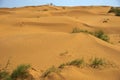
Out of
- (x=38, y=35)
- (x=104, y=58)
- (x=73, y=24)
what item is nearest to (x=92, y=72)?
(x=104, y=58)

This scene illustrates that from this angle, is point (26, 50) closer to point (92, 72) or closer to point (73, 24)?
point (92, 72)

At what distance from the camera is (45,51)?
675cm

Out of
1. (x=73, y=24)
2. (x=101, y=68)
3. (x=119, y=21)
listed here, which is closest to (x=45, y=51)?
(x=101, y=68)

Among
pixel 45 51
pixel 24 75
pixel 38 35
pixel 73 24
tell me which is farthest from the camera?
pixel 73 24

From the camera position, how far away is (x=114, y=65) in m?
5.99

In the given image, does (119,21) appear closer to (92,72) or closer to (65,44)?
(65,44)

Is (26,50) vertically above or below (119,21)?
above

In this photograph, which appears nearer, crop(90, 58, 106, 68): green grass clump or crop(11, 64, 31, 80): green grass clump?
crop(11, 64, 31, 80): green grass clump

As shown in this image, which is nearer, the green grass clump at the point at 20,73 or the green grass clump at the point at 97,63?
the green grass clump at the point at 20,73

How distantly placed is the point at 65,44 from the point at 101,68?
4.75ft

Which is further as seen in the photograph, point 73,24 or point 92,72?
point 73,24

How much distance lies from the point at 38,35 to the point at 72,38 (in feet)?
2.78

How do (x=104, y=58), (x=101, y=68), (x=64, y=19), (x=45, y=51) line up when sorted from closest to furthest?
1. (x=101, y=68)
2. (x=104, y=58)
3. (x=45, y=51)
4. (x=64, y=19)

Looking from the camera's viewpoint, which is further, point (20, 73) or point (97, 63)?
point (97, 63)
